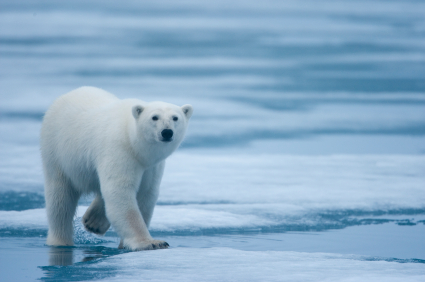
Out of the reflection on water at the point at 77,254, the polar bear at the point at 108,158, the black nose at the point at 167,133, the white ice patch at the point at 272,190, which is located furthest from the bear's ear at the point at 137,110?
the white ice patch at the point at 272,190

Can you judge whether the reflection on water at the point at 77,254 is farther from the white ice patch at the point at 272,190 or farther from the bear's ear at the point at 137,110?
the bear's ear at the point at 137,110

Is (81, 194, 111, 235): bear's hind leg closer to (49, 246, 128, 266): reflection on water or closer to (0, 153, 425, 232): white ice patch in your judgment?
(49, 246, 128, 266): reflection on water

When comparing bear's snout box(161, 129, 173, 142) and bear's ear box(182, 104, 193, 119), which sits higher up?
bear's ear box(182, 104, 193, 119)

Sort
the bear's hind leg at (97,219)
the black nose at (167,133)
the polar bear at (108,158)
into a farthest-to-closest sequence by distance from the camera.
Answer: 1. the bear's hind leg at (97,219)
2. the polar bear at (108,158)
3. the black nose at (167,133)

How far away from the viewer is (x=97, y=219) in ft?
16.1

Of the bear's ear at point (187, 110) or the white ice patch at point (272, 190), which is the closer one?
the bear's ear at point (187, 110)

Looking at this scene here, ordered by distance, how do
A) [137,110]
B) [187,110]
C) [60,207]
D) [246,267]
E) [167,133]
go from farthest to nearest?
[60,207], [187,110], [137,110], [167,133], [246,267]

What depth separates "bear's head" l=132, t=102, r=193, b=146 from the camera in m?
4.02

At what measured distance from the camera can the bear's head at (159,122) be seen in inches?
158

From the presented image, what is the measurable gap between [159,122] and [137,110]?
0.23 m

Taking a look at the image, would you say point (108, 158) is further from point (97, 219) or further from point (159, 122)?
point (97, 219)

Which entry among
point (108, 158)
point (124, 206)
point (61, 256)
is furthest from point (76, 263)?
point (108, 158)

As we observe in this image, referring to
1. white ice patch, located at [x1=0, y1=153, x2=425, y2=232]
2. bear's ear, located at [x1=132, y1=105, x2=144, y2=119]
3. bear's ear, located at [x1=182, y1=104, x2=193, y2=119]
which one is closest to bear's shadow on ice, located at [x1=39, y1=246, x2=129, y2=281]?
white ice patch, located at [x1=0, y1=153, x2=425, y2=232]

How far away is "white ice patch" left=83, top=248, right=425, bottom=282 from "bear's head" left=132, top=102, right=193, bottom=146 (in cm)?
80
